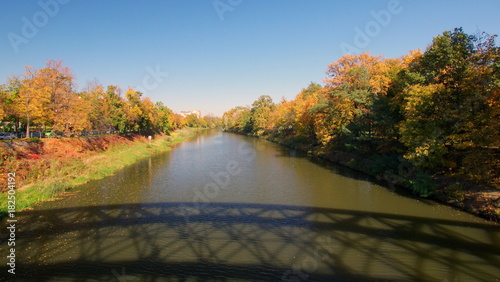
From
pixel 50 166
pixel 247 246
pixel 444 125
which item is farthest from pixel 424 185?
pixel 50 166

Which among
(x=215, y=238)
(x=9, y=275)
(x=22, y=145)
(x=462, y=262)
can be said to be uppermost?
(x=22, y=145)

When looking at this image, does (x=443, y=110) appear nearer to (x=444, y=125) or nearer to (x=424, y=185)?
(x=444, y=125)

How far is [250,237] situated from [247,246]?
2.79 ft

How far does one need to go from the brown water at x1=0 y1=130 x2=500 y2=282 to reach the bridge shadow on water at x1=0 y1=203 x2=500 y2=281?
0.05m

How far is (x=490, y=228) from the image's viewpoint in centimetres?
1263

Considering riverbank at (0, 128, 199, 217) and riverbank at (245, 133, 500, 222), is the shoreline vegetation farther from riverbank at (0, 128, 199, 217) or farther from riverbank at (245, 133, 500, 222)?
riverbank at (0, 128, 199, 217)

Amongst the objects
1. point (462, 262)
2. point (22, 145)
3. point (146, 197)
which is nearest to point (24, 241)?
point (146, 197)

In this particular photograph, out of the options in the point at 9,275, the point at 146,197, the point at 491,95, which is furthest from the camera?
the point at 146,197

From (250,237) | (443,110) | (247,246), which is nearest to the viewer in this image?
(247,246)

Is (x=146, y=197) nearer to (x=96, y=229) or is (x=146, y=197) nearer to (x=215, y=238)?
(x=96, y=229)

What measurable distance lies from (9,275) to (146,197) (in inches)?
359

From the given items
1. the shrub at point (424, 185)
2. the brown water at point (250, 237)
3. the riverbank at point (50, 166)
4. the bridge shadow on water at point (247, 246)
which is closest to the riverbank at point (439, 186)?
the shrub at point (424, 185)

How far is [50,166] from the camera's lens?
20.3 m

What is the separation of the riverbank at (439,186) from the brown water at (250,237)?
0.75m
